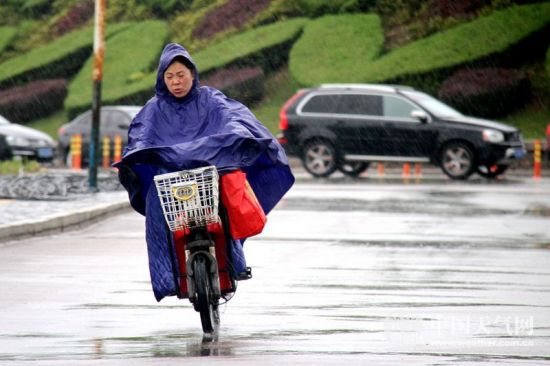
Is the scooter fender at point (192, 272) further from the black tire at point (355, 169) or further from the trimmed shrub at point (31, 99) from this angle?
the trimmed shrub at point (31, 99)

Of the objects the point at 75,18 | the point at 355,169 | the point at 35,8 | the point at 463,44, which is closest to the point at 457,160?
the point at 355,169

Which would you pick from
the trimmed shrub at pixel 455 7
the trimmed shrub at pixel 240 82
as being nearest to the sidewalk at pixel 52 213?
the trimmed shrub at pixel 240 82

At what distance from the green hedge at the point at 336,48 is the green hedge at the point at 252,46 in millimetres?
401

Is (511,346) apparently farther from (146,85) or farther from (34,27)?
(34,27)

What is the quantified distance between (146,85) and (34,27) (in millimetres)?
7657

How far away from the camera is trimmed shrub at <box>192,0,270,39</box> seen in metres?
41.6

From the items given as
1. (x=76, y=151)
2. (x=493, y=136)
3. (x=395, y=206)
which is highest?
(x=395, y=206)

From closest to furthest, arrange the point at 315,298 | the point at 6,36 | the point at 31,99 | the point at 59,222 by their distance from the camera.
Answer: the point at 315,298, the point at 59,222, the point at 31,99, the point at 6,36

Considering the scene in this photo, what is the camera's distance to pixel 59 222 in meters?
17.1

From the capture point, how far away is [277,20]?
40656mm

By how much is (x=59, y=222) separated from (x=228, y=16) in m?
25.7

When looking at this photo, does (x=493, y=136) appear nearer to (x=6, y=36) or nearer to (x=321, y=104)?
(x=321, y=104)

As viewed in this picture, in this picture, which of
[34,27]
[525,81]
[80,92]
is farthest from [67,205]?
[34,27]

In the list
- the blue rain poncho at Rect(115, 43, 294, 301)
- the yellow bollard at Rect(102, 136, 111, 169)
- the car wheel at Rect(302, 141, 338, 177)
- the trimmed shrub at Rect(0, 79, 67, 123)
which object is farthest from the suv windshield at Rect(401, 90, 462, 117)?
the blue rain poncho at Rect(115, 43, 294, 301)
